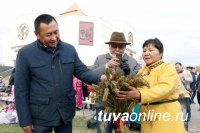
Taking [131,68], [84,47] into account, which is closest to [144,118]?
[131,68]

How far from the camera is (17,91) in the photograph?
340 centimetres

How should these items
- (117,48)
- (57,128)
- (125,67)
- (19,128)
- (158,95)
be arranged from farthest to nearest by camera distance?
(19,128), (117,48), (125,67), (57,128), (158,95)

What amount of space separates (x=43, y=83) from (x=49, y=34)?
1.62ft

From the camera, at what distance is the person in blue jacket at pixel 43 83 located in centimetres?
340

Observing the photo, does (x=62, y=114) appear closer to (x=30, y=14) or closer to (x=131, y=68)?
(x=131, y=68)

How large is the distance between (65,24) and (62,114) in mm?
50662

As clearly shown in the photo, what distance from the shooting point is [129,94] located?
3.24 meters

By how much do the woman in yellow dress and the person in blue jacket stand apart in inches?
20.6

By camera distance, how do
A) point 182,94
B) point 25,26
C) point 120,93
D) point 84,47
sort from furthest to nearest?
point 25,26, point 84,47, point 182,94, point 120,93

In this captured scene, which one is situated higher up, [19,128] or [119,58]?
[119,58]

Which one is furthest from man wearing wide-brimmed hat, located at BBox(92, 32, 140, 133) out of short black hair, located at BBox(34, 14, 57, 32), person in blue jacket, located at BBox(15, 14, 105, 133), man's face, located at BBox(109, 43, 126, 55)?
short black hair, located at BBox(34, 14, 57, 32)

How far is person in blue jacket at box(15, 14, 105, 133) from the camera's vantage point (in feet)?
11.2

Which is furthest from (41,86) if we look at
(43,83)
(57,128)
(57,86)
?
(57,128)

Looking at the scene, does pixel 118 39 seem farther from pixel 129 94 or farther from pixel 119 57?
pixel 129 94
